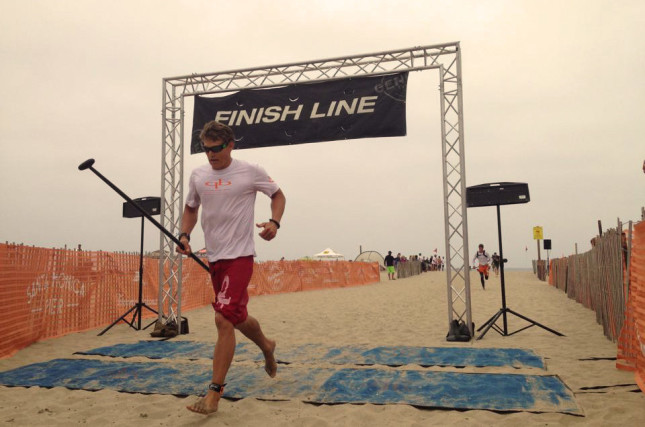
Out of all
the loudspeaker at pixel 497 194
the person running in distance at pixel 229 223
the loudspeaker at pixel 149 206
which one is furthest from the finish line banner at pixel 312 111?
the person running in distance at pixel 229 223

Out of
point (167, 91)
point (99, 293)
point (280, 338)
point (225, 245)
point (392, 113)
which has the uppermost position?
point (167, 91)

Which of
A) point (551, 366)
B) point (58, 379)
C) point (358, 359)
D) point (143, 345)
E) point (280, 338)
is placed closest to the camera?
point (58, 379)

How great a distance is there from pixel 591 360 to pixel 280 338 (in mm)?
4280

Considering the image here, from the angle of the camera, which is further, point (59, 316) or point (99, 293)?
point (99, 293)

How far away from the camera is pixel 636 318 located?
4207mm

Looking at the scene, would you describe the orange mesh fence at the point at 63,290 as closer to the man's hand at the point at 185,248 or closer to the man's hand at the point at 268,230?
the man's hand at the point at 185,248

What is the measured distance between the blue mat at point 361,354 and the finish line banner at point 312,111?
347 cm

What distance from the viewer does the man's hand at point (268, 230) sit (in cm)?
346

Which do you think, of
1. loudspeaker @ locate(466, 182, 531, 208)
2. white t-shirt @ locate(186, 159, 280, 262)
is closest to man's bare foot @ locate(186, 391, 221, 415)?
white t-shirt @ locate(186, 159, 280, 262)

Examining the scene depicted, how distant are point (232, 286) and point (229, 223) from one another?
0.51 metres

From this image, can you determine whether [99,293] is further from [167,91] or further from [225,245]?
[225,245]

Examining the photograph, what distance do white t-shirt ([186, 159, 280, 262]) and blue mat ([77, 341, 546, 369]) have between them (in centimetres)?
217

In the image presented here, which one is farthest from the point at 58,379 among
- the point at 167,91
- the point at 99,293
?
the point at 167,91

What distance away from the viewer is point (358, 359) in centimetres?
522
